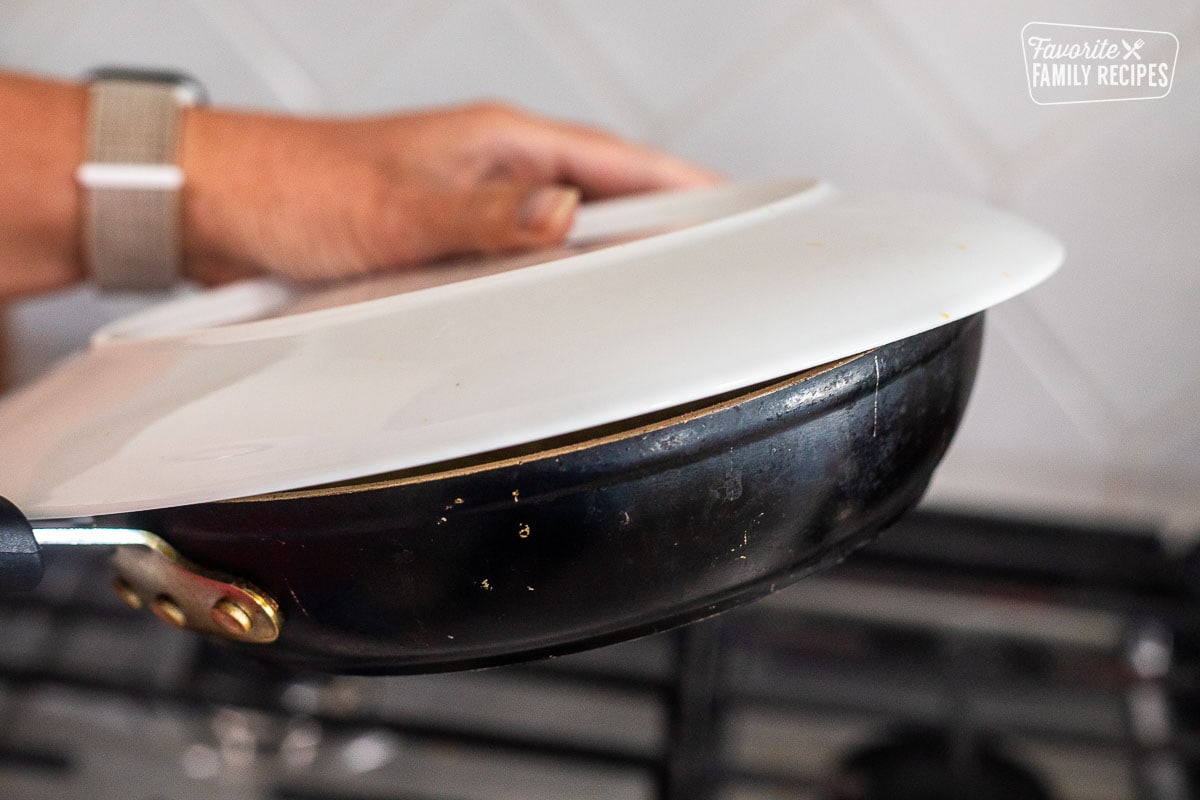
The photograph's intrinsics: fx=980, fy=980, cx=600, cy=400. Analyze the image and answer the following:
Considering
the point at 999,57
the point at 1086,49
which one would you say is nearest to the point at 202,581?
the point at 1086,49

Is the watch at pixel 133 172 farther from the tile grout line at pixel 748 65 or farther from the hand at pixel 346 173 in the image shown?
the tile grout line at pixel 748 65

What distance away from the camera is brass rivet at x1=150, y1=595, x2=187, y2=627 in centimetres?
27

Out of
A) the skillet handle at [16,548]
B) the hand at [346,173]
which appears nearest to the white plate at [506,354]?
the skillet handle at [16,548]

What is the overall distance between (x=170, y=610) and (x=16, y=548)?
0.16 feet

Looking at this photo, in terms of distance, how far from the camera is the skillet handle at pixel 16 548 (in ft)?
0.75

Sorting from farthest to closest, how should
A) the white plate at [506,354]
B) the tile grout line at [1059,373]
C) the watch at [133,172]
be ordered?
the tile grout line at [1059,373] < the watch at [133,172] < the white plate at [506,354]

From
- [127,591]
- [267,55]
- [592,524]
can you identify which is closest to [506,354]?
[592,524]

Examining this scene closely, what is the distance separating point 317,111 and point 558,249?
34 centimetres

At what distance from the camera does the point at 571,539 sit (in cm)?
22

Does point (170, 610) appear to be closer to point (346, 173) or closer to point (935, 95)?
point (346, 173)

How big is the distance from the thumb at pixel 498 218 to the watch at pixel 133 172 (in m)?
0.16

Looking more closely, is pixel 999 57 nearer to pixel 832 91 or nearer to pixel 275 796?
pixel 832 91

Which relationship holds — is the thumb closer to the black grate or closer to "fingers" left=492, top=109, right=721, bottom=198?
"fingers" left=492, top=109, right=721, bottom=198

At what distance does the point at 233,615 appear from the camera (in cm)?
25
